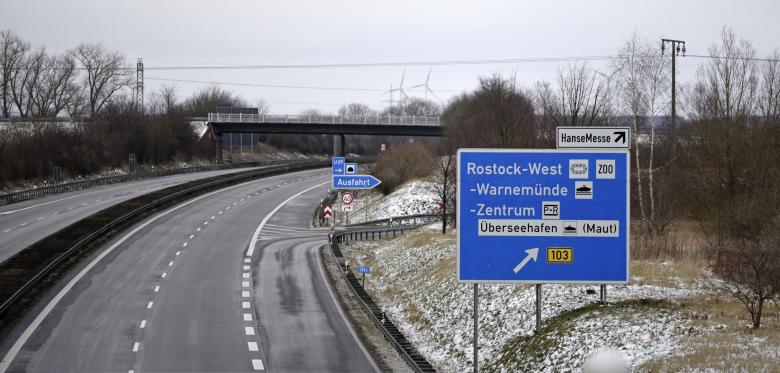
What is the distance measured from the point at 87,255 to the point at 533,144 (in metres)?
27.2

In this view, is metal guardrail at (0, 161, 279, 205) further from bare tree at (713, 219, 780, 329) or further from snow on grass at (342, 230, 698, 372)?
bare tree at (713, 219, 780, 329)

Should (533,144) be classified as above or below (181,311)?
above

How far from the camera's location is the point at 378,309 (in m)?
31.1

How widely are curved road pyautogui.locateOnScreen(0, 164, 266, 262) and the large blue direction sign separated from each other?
2973 centimetres

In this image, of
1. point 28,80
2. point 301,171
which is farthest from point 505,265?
point 28,80

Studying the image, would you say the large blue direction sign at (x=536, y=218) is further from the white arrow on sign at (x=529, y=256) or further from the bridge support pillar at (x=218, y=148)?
the bridge support pillar at (x=218, y=148)

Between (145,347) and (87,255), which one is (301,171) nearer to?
(87,255)

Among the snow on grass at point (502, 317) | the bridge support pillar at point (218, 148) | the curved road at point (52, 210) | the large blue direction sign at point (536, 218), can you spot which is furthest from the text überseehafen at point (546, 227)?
the bridge support pillar at point (218, 148)

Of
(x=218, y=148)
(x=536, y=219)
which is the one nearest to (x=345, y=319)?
(x=536, y=219)

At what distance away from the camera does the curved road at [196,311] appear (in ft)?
81.4

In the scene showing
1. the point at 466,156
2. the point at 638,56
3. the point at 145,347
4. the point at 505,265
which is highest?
the point at 638,56

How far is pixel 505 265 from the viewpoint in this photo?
20469 millimetres

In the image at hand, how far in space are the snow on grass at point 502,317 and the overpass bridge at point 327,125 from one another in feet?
227

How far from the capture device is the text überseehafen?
20.4 metres
